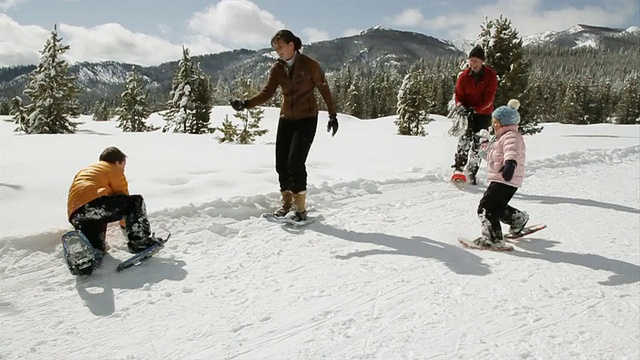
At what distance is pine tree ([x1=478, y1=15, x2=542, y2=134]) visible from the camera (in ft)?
81.8

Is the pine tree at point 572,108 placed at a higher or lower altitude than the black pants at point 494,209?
higher

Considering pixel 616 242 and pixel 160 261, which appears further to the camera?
pixel 616 242

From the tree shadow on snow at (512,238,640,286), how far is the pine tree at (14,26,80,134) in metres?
34.4

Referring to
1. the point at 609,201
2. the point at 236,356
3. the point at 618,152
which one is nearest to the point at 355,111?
the point at 618,152

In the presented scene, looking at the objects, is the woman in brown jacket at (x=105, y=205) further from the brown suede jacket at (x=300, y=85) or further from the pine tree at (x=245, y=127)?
the pine tree at (x=245, y=127)

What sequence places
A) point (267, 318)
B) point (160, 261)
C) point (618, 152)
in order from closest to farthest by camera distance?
point (267, 318)
point (160, 261)
point (618, 152)

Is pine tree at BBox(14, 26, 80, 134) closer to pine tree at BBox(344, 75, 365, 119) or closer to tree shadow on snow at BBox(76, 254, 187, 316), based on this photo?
tree shadow on snow at BBox(76, 254, 187, 316)

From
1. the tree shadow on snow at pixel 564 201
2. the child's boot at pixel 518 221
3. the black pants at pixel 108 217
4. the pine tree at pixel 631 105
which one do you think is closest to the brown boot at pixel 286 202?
the black pants at pixel 108 217

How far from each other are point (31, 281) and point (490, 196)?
4.60m

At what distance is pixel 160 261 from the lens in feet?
13.8

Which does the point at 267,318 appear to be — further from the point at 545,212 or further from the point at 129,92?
the point at 129,92

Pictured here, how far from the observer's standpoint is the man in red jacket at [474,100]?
7.32m

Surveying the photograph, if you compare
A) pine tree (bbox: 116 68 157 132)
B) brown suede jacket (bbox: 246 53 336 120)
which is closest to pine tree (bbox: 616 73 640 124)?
pine tree (bbox: 116 68 157 132)

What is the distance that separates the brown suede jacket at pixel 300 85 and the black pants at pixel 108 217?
Result: 2.13 m
